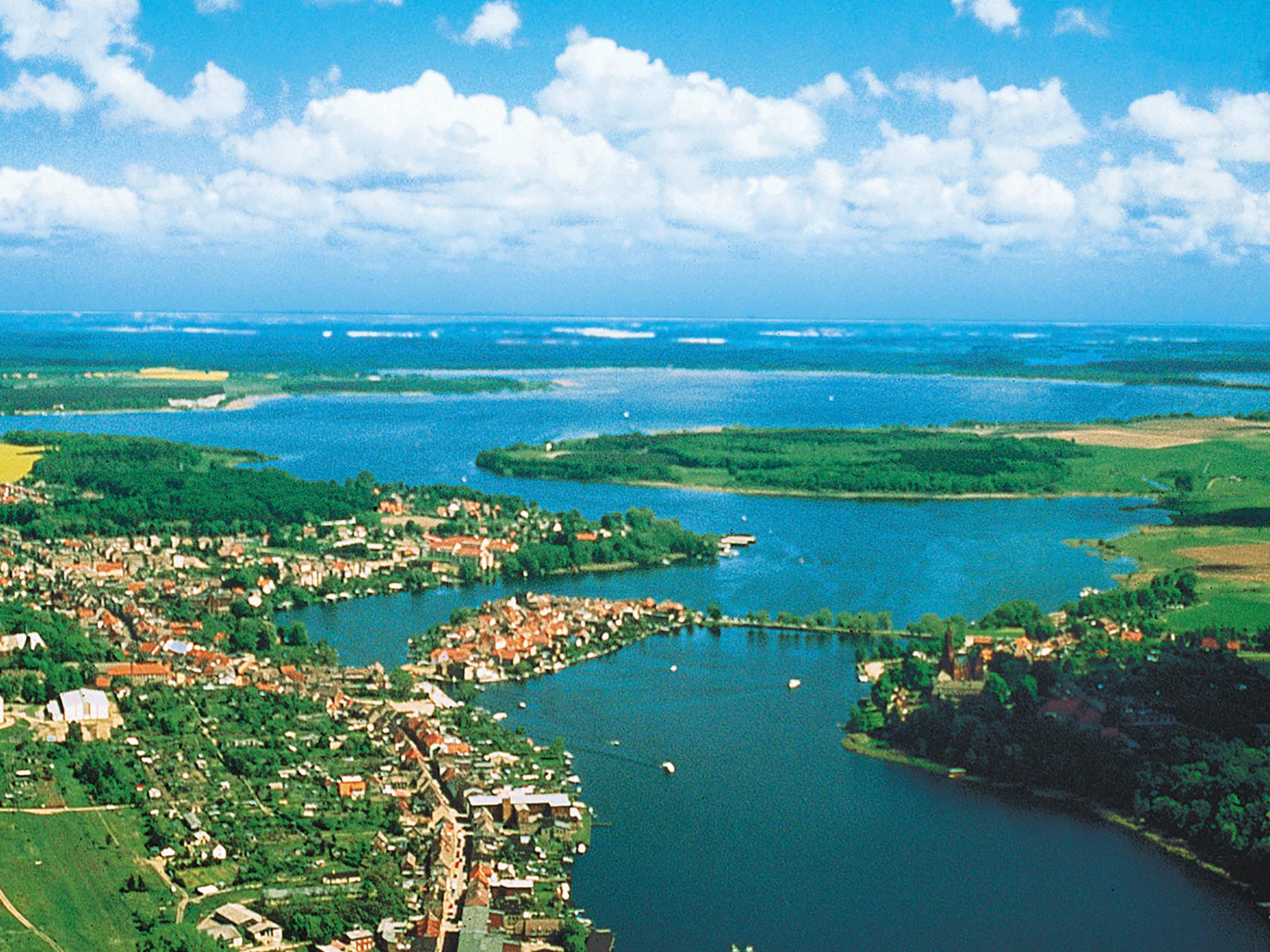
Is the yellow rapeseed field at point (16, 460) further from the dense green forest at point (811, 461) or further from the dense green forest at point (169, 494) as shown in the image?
the dense green forest at point (811, 461)

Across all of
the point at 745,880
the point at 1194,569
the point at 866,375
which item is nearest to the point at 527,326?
the point at 866,375

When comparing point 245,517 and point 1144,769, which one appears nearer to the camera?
point 1144,769

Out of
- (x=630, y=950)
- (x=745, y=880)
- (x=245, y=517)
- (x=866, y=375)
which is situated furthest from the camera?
(x=866, y=375)

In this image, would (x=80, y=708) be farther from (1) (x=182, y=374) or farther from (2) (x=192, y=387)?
(1) (x=182, y=374)

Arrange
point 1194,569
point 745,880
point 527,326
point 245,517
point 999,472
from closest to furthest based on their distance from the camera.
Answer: point 745,880
point 1194,569
point 245,517
point 999,472
point 527,326

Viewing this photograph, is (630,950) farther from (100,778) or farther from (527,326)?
(527,326)

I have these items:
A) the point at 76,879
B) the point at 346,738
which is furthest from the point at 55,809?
the point at 346,738
